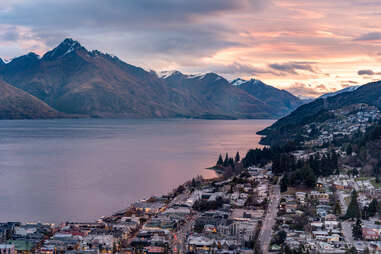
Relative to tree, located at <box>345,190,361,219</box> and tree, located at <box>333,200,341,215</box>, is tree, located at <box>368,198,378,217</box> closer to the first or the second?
tree, located at <box>345,190,361,219</box>

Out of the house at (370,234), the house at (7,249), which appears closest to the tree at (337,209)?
the house at (370,234)

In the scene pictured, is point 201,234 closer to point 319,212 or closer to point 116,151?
point 319,212

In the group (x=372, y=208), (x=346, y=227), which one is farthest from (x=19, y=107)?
(x=346, y=227)

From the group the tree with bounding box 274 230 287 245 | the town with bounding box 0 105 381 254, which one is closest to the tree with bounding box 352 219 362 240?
the town with bounding box 0 105 381 254

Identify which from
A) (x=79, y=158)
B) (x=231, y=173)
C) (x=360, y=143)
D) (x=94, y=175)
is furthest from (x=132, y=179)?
(x=360, y=143)

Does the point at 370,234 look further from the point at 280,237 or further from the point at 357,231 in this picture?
the point at 280,237

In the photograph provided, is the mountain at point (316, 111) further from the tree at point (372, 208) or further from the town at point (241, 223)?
the tree at point (372, 208)
